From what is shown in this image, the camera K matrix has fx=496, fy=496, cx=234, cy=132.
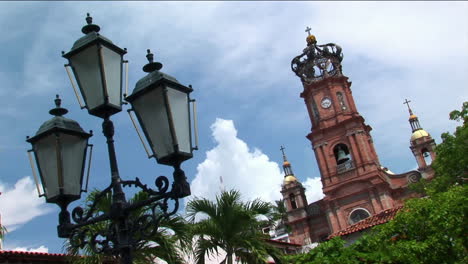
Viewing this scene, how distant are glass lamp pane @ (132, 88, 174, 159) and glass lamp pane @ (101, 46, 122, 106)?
26 centimetres

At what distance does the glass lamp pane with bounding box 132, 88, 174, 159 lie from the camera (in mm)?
4293

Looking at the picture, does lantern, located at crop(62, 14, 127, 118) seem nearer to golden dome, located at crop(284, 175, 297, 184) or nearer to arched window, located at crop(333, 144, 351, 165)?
arched window, located at crop(333, 144, 351, 165)

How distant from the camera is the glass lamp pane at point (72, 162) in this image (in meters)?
4.52

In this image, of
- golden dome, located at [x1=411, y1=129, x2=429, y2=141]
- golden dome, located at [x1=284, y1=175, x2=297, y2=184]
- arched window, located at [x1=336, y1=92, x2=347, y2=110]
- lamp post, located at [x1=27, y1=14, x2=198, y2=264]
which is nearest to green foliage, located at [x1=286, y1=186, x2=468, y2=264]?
lamp post, located at [x1=27, y1=14, x2=198, y2=264]

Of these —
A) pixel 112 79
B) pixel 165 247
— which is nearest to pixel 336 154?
pixel 165 247

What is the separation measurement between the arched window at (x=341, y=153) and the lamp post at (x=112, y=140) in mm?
40121

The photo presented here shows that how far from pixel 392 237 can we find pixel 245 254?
441cm

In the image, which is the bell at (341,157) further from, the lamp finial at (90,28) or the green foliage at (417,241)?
the lamp finial at (90,28)

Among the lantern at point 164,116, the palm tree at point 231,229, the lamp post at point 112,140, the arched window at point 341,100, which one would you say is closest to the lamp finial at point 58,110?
the lamp post at point 112,140

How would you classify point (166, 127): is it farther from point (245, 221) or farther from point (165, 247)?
Answer: point (245, 221)

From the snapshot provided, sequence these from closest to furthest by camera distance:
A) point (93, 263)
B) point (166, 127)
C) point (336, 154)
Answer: point (166, 127), point (93, 263), point (336, 154)

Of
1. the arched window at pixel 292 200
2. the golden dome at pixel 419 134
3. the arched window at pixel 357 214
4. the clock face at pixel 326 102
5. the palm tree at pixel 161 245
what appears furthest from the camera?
the arched window at pixel 292 200

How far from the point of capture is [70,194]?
453cm

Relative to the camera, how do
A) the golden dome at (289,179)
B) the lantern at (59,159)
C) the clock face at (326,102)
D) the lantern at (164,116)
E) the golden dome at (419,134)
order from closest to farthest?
the lantern at (164,116)
the lantern at (59,159)
the clock face at (326,102)
the golden dome at (419,134)
the golden dome at (289,179)
